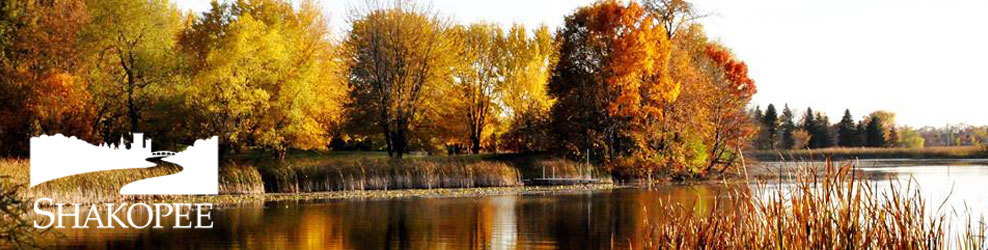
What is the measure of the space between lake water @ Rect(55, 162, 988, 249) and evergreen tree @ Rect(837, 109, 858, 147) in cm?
5717

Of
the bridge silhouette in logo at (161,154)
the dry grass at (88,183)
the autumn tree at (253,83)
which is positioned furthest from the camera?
the autumn tree at (253,83)

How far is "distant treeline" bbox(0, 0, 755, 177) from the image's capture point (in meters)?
34.2

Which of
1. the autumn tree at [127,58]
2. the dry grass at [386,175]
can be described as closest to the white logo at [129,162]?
the dry grass at [386,175]

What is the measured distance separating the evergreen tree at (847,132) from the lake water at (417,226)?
5717 cm

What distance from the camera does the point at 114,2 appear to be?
124 feet

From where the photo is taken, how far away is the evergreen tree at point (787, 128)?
86.8 m

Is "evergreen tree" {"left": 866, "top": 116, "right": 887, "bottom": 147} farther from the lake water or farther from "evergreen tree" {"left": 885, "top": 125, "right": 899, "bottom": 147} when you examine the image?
the lake water

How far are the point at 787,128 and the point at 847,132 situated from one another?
6.57 meters

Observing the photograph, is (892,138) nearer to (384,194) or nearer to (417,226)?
(384,194)

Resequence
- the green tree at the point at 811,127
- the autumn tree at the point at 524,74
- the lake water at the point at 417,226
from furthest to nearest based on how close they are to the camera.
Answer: the green tree at the point at 811,127 < the autumn tree at the point at 524,74 < the lake water at the point at 417,226

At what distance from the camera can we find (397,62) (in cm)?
4241

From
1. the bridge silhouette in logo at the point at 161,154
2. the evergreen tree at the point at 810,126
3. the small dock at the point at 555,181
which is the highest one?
the evergreen tree at the point at 810,126

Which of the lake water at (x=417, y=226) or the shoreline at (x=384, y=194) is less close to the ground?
the shoreline at (x=384, y=194)

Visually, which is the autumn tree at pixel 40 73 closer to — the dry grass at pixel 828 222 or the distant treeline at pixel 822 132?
the dry grass at pixel 828 222
